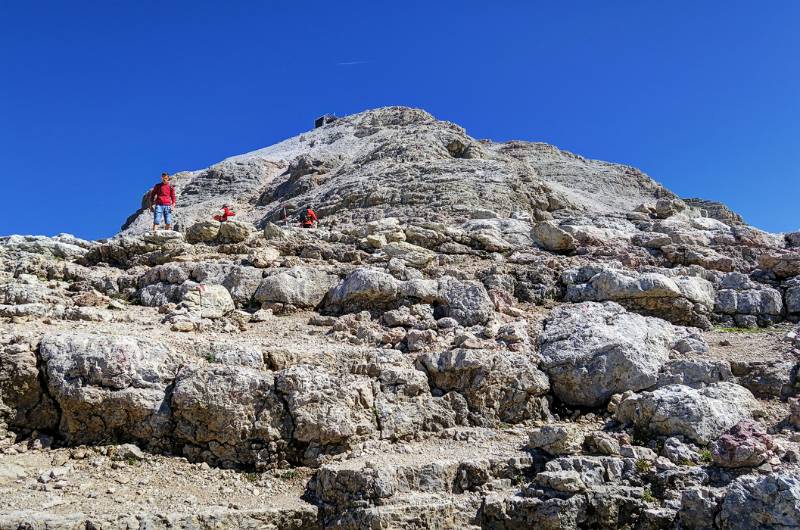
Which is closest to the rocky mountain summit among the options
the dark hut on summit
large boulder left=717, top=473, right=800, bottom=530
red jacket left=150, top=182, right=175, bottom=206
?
large boulder left=717, top=473, right=800, bottom=530

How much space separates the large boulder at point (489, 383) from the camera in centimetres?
974

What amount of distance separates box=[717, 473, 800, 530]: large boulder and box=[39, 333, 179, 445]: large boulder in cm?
717

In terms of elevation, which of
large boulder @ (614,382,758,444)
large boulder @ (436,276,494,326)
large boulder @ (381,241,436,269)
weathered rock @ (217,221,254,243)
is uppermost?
weathered rock @ (217,221,254,243)

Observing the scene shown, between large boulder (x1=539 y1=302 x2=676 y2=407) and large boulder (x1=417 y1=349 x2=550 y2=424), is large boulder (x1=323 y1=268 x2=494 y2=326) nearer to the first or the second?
large boulder (x1=539 y1=302 x2=676 y2=407)

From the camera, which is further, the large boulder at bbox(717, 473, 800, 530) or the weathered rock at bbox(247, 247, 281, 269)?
the weathered rock at bbox(247, 247, 281, 269)

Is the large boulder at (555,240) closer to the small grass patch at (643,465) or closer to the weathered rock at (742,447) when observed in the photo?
the weathered rock at (742,447)

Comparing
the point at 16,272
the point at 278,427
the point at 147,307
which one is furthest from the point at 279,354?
the point at 16,272

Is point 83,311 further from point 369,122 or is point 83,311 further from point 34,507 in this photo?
point 369,122

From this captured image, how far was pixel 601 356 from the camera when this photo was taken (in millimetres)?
10234

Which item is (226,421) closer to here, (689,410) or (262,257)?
→ (262,257)

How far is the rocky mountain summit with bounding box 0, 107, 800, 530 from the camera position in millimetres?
7477

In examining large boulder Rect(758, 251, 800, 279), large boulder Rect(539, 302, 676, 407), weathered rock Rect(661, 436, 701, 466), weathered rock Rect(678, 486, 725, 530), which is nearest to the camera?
weathered rock Rect(678, 486, 725, 530)

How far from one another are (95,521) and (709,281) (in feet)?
43.9

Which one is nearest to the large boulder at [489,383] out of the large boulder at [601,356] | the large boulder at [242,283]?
the large boulder at [601,356]
